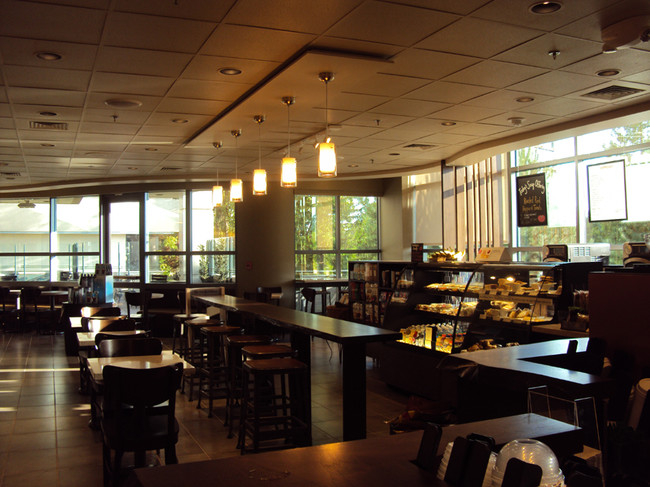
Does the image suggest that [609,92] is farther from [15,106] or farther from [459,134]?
[15,106]

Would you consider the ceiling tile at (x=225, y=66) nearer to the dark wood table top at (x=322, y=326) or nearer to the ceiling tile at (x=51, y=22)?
the ceiling tile at (x=51, y=22)

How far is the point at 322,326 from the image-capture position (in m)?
4.49

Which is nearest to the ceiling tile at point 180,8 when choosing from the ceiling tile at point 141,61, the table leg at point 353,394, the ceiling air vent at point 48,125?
the ceiling tile at point 141,61

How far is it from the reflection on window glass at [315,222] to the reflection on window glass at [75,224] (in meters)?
4.66

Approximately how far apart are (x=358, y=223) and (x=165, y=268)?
4.40m

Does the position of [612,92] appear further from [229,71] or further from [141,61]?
[141,61]

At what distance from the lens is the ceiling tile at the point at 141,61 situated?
423 centimetres

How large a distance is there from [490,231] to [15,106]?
7446mm

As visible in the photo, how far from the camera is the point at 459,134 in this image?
24.1 feet

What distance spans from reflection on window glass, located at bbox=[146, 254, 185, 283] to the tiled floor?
3.69 metres

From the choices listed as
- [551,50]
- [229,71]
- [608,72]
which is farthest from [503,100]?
[229,71]

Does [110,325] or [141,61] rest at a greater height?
[141,61]

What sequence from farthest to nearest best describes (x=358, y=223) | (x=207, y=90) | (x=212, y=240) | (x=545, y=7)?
1. (x=358, y=223)
2. (x=212, y=240)
3. (x=207, y=90)
4. (x=545, y=7)

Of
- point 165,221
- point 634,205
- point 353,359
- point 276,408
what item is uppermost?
point 165,221
